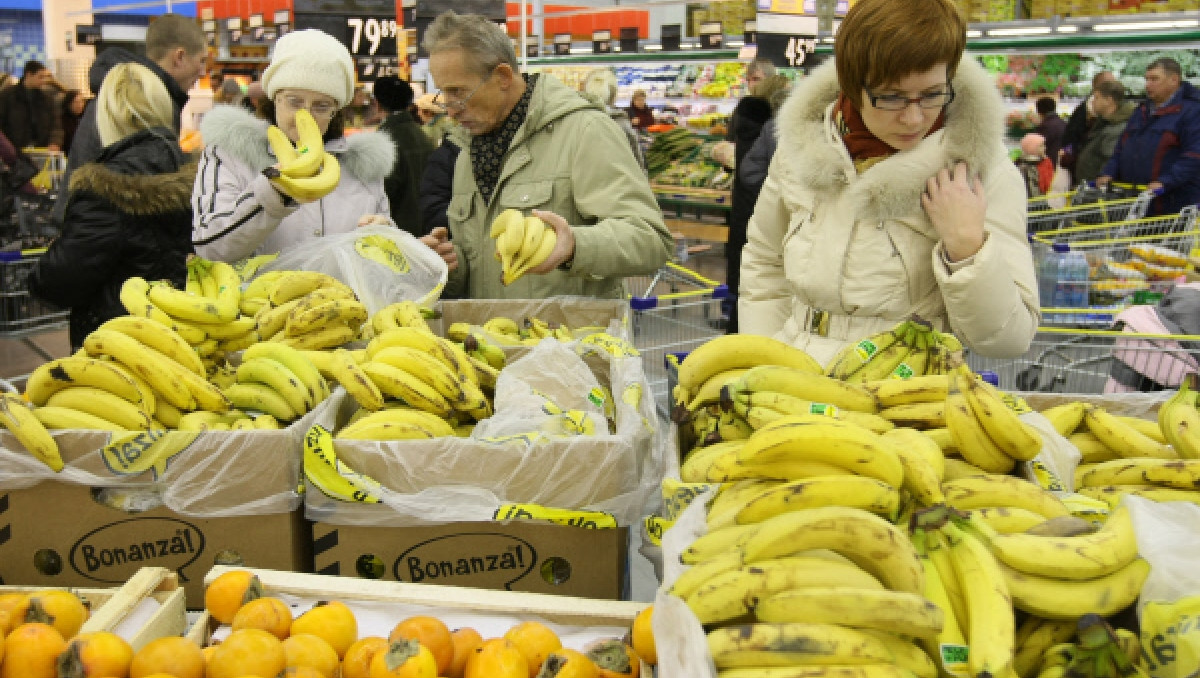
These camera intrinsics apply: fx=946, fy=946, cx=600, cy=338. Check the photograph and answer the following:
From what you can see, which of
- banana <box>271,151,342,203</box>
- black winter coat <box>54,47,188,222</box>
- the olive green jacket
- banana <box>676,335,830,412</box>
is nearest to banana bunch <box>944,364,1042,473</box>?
banana <box>676,335,830,412</box>

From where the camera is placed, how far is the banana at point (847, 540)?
1112 mm

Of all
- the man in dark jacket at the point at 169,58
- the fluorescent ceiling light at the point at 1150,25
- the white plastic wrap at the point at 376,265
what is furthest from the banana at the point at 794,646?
the fluorescent ceiling light at the point at 1150,25

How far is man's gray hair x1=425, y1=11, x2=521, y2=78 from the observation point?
2809 millimetres

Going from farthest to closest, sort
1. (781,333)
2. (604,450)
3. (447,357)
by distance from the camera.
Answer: (781,333) < (447,357) < (604,450)

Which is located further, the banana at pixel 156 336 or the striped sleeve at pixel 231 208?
the striped sleeve at pixel 231 208

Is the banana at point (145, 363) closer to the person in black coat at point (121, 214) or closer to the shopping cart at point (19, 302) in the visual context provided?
the person in black coat at point (121, 214)

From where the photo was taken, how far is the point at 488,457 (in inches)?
68.6

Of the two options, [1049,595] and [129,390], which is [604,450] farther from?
[129,390]

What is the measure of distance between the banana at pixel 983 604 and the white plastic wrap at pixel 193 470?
1.19 metres

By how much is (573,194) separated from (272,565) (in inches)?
60.4

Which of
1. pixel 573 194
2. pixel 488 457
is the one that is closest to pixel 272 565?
pixel 488 457

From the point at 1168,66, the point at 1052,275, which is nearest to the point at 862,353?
the point at 1052,275

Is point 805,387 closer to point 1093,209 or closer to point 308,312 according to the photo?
point 308,312

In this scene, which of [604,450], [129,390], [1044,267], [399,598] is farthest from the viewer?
[1044,267]
